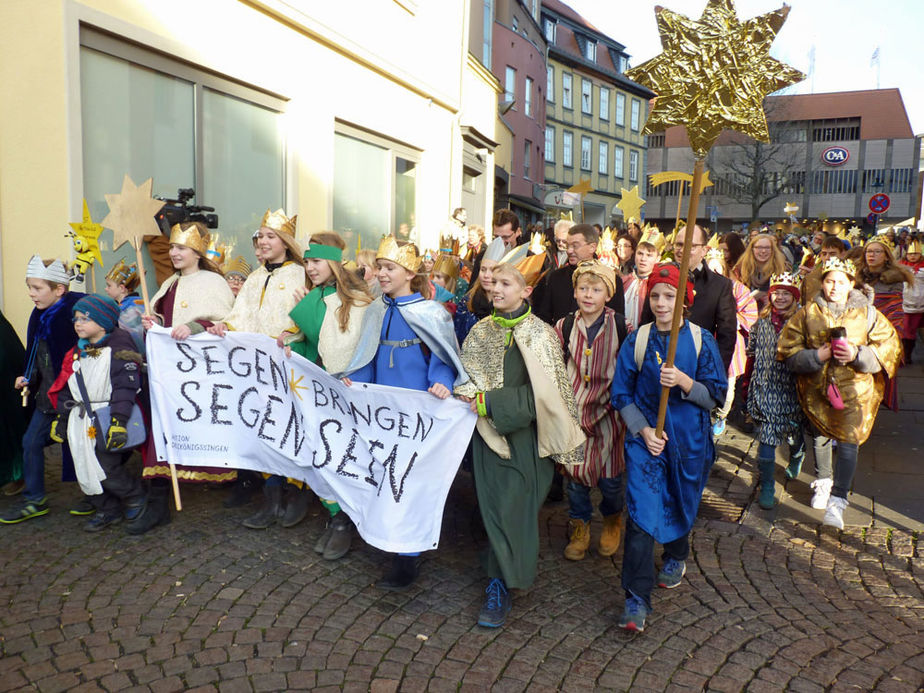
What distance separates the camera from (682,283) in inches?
144

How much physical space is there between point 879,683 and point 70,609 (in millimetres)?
4070

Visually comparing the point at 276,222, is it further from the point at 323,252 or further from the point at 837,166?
the point at 837,166

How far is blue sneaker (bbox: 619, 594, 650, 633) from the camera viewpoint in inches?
153

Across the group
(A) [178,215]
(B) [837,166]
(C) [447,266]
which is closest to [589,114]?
(B) [837,166]

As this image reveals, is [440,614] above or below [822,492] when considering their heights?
below

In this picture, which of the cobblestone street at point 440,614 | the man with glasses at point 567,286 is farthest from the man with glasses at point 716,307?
the cobblestone street at point 440,614

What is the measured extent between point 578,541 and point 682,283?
79.8 inches

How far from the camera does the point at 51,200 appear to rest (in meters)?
7.15

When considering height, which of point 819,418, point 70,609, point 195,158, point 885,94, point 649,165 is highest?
point 885,94

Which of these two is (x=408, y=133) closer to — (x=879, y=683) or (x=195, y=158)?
(x=195, y=158)

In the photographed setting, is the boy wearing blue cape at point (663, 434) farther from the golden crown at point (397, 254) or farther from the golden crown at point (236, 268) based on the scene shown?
the golden crown at point (236, 268)

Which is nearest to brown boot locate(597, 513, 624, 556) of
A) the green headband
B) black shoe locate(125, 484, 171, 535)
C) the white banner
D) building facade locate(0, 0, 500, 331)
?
the white banner

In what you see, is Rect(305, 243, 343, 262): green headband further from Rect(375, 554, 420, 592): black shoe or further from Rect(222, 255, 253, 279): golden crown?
Rect(222, 255, 253, 279): golden crown

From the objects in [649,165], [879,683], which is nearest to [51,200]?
[879,683]
